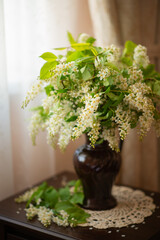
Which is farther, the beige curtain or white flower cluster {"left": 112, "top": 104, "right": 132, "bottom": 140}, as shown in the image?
the beige curtain

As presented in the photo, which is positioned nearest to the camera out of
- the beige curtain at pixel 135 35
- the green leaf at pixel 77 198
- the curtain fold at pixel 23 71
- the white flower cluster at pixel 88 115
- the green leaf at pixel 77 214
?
the white flower cluster at pixel 88 115

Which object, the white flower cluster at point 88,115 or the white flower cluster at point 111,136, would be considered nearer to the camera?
the white flower cluster at point 88,115

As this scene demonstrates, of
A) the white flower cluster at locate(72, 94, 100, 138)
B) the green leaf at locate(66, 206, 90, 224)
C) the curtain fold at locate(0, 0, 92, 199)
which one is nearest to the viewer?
the white flower cluster at locate(72, 94, 100, 138)

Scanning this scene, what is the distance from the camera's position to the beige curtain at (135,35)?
161cm

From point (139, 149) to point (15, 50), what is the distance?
2.87 feet

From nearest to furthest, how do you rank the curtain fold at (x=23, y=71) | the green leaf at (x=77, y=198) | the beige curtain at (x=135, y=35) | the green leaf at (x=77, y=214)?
the green leaf at (x=77, y=214)
the green leaf at (x=77, y=198)
the curtain fold at (x=23, y=71)
the beige curtain at (x=135, y=35)

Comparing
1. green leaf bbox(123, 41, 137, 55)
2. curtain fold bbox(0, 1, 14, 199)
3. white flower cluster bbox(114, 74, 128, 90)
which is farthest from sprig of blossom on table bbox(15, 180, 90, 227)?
green leaf bbox(123, 41, 137, 55)

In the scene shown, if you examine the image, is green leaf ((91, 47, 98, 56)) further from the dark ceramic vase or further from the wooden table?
the wooden table

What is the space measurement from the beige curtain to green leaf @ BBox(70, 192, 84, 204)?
1.76 feet

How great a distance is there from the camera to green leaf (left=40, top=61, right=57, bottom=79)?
3.46 feet

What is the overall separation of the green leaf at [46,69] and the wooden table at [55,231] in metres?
0.53

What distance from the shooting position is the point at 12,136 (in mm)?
1527

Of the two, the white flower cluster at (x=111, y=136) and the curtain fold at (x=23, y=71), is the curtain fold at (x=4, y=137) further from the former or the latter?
the white flower cluster at (x=111, y=136)

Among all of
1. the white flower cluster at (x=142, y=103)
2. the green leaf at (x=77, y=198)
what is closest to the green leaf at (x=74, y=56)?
the white flower cluster at (x=142, y=103)
